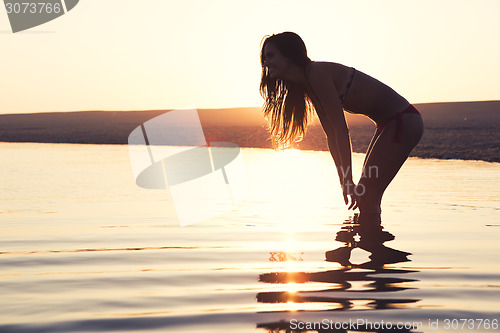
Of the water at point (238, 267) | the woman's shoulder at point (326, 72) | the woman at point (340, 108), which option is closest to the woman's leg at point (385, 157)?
the woman at point (340, 108)

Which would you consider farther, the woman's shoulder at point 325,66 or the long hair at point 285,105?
the long hair at point 285,105

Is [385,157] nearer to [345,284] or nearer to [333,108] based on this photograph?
[333,108]

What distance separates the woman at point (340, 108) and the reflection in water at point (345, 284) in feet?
2.37

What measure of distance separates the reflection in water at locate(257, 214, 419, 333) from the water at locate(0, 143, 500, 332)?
12 mm

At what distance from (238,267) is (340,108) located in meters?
1.56

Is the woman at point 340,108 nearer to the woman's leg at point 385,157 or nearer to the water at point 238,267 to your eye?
the woman's leg at point 385,157

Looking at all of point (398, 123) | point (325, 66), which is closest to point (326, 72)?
point (325, 66)

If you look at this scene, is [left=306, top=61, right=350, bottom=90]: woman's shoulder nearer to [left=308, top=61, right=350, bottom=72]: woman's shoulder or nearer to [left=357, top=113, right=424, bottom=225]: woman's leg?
[left=308, top=61, right=350, bottom=72]: woman's shoulder

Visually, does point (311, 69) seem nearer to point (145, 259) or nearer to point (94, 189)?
point (145, 259)

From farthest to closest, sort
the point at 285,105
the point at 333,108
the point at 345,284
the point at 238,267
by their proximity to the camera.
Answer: the point at 285,105
the point at 333,108
the point at 238,267
the point at 345,284

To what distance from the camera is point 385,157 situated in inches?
209

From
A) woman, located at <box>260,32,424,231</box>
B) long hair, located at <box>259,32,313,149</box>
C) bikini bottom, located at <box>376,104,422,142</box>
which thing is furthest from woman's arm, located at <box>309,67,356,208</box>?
bikini bottom, located at <box>376,104,422,142</box>

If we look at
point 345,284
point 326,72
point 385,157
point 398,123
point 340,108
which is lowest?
point 345,284

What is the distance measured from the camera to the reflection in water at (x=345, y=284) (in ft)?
9.99
